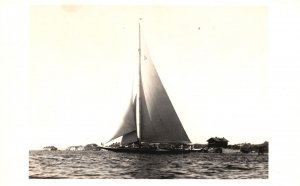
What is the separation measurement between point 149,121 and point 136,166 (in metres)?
0.28

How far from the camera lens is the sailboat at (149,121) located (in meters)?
2.34

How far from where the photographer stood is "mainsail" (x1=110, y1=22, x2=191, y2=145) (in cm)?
235

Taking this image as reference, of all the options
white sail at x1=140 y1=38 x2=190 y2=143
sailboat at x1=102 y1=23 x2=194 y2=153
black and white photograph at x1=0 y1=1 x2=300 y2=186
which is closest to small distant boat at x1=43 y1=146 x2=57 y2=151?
black and white photograph at x1=0 y1=1 x2=300 y2=186

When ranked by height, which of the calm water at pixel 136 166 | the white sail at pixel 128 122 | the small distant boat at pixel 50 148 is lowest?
the calm water at pixel 136 166

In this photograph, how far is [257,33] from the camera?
2.33 m

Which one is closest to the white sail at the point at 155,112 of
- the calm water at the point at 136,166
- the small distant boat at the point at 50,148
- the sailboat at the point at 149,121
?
the sailboat at the point at 149,121

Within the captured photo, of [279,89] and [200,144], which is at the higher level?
[279,89]

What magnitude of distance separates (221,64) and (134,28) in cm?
55

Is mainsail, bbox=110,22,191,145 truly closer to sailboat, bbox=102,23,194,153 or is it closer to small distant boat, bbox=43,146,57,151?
sailboat, bbox=102,23,194,153

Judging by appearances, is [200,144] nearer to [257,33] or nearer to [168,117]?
[168,117]

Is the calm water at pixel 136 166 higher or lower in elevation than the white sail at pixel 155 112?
lower

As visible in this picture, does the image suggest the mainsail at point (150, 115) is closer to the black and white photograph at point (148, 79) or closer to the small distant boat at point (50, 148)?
the black and white photograph at point (148, 79)
